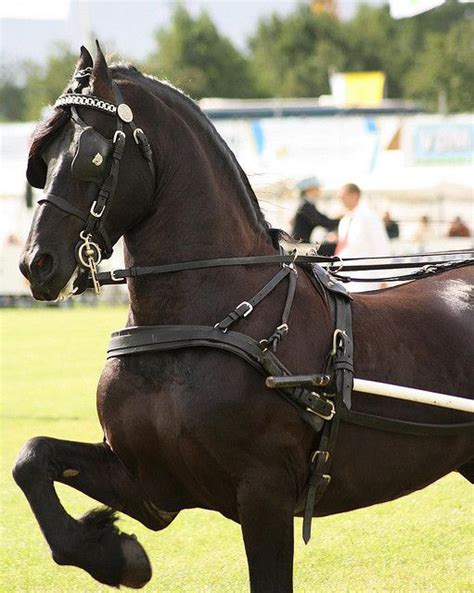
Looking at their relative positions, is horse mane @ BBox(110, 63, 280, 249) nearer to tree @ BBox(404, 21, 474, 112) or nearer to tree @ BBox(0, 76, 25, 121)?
tree @ BBox(404, 21, 474, 112)

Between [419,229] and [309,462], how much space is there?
23.9 metres

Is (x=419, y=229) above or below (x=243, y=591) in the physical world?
below

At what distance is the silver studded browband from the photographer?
14.8 feet

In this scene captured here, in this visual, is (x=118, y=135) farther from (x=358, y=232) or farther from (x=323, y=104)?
(x=323, y=104)

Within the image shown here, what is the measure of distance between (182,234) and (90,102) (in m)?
0.63

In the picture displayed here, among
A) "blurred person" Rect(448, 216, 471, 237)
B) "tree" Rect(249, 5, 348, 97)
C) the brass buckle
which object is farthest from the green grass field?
"tree" Rect(249, 5, 348, 97)

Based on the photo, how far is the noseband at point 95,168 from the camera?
441 centimetres

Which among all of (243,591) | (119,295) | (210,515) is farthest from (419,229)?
(243,591)

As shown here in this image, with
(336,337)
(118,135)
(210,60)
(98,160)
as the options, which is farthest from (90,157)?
(210,60)

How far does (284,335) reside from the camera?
4668mm

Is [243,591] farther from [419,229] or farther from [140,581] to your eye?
[419,229]

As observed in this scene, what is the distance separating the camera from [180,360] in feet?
15.0

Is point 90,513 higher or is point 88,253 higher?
point 88,253

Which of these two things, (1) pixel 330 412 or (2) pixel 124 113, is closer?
(2) pixel 124 113
